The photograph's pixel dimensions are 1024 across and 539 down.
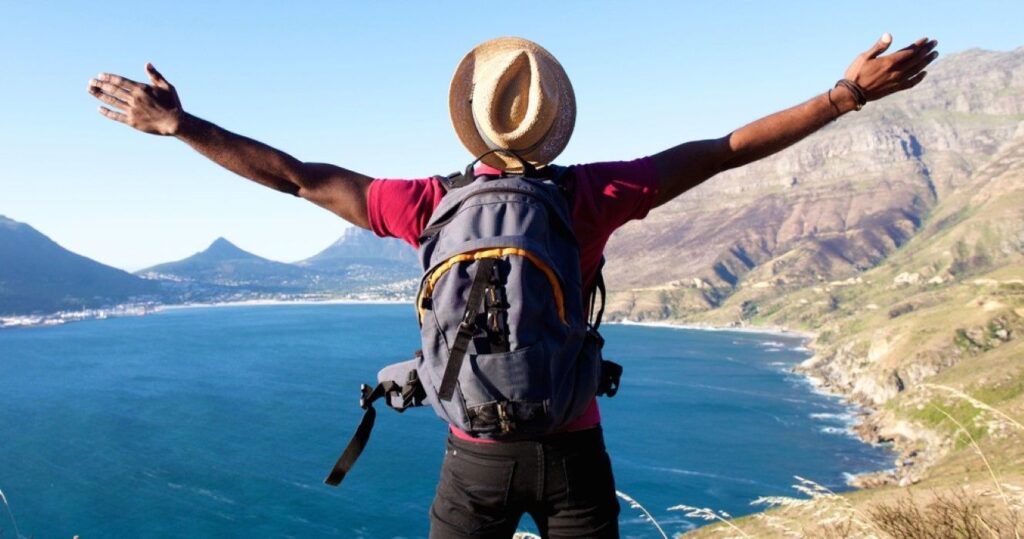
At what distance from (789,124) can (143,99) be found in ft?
8.72

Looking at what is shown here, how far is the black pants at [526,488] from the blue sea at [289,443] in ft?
140

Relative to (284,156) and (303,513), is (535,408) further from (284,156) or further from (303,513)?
(303,513)

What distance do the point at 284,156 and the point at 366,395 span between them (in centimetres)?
104

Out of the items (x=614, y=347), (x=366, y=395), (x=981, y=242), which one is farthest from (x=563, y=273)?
(x=981, y=242)

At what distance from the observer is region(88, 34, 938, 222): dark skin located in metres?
2.81

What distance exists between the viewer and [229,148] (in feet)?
9.43

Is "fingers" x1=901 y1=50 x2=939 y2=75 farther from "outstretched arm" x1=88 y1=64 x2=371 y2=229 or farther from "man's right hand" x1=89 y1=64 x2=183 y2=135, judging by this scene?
"man's right hand" x1=89 y1=64 x2=183 y2=135

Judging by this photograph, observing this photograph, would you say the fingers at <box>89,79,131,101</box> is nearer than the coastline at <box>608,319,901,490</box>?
Yes

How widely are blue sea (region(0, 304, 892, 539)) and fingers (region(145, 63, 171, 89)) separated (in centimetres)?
4209

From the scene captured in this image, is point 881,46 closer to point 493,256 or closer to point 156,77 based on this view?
point 493,256

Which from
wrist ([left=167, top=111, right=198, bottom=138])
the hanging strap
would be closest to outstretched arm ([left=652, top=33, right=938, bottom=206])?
the hanging strap

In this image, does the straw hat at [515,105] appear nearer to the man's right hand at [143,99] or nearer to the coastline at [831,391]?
the man's right hand at [143,99]

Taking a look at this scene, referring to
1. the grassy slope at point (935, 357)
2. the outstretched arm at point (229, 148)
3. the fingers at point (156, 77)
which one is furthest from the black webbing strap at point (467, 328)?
the grassy slope at point (935, 357)

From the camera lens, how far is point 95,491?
2031 inches
